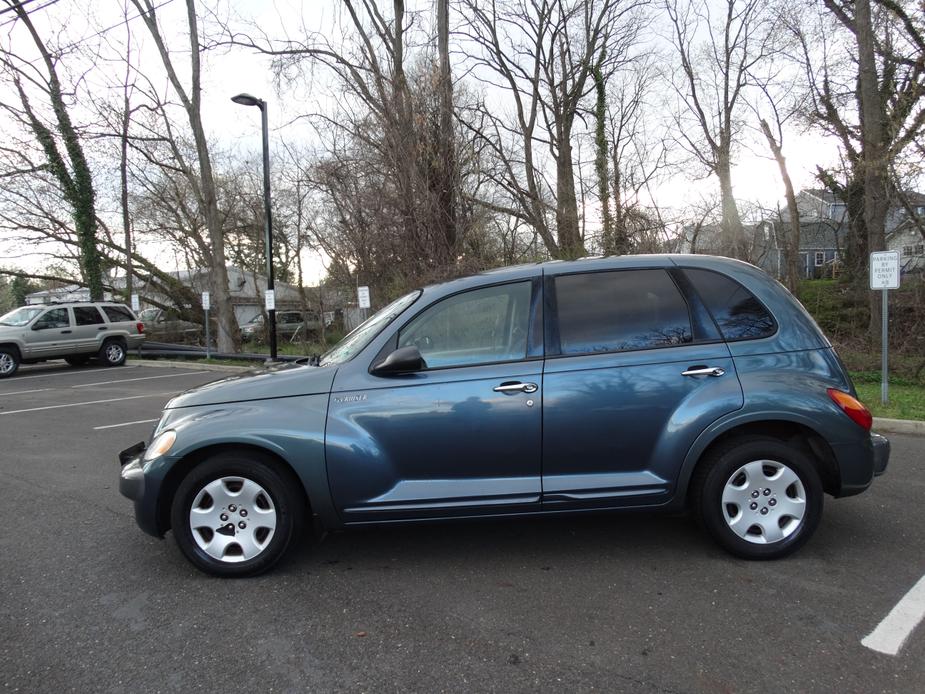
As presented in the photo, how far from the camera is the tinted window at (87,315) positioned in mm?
17078

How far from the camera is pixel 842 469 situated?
3492 mm

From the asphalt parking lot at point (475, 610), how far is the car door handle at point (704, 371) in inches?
43.2

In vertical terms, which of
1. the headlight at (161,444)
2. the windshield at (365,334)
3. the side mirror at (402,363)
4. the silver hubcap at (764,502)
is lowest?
the silver hubcap at (764,502)

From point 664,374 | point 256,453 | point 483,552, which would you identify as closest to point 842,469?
point 664,374

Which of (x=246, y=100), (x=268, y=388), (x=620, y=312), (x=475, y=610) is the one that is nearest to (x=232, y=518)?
(x=268, y=388)

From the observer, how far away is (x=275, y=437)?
133 inches

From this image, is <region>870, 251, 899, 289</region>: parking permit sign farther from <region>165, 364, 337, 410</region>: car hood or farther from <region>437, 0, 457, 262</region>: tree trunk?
<region>437, 0, 457, 262</region>: tree trunk

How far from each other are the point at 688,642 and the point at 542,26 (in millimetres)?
26315

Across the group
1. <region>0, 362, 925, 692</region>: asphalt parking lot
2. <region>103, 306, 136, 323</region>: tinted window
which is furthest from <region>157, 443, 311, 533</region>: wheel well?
<region>103, 306, 136, 323</region>: tinted window

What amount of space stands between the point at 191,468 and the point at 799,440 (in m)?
3.58

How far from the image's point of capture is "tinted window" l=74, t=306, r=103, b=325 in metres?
17.1

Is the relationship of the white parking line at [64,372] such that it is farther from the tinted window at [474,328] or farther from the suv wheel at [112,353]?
the tinted window at [474,328]

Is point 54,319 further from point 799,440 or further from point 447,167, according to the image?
point 799,440

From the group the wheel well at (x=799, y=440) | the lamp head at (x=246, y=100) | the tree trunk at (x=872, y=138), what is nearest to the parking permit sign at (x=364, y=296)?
the lamp head at (x=246, y=100)
